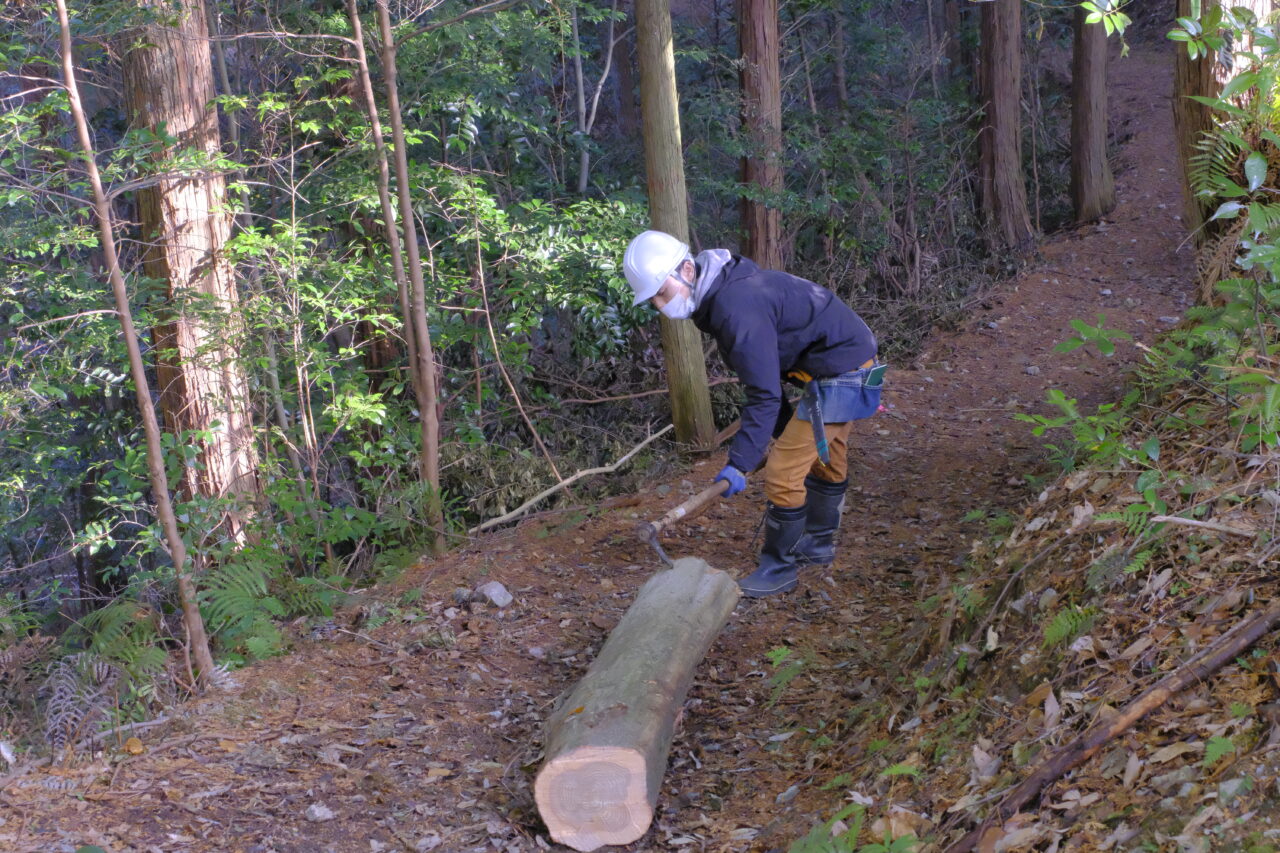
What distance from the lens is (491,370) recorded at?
899 cm

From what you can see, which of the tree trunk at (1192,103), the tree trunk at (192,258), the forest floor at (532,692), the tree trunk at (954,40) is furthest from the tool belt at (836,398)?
the tree trunk at (954,40)

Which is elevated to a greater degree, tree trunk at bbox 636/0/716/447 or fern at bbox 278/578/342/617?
tree trunk at bbox 636/0/716/447

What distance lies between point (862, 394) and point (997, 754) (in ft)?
8.54

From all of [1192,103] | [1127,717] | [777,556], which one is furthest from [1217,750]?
[1192,103]

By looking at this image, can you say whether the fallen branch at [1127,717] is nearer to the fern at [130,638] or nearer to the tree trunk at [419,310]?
Result: the fern at [130,638]

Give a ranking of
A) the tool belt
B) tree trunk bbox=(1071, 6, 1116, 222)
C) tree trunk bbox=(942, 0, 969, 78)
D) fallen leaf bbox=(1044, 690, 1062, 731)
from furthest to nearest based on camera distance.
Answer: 1. tree trunk bbox=(942, 0, 969, 78)
2. tree trunk bbox=(1071, 6, 1116, 222)
3. the tool belt
4. fallen leaf bbox=(1044, 690, 1062, 731)

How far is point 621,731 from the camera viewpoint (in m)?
3.66

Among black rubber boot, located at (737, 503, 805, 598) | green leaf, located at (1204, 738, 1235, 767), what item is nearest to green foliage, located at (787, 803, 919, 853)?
green leaf, located at (1204, 738, 1235, 767)

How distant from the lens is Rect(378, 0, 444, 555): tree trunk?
19.3ft

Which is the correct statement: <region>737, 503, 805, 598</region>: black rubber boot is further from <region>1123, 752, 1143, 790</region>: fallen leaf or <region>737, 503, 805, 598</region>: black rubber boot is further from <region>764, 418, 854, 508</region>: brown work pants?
<region>1123, 752, 1143, 790</region>: fallen leaf

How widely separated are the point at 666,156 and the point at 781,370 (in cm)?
278

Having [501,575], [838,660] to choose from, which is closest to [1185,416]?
[838,660]

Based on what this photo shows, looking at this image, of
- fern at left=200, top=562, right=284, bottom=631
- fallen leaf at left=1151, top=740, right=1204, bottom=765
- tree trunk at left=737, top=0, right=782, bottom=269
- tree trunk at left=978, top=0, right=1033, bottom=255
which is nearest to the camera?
fallen leaf at left=1151, top=740, right=1204, bottom=765

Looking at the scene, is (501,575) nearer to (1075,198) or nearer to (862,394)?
(862,394)
